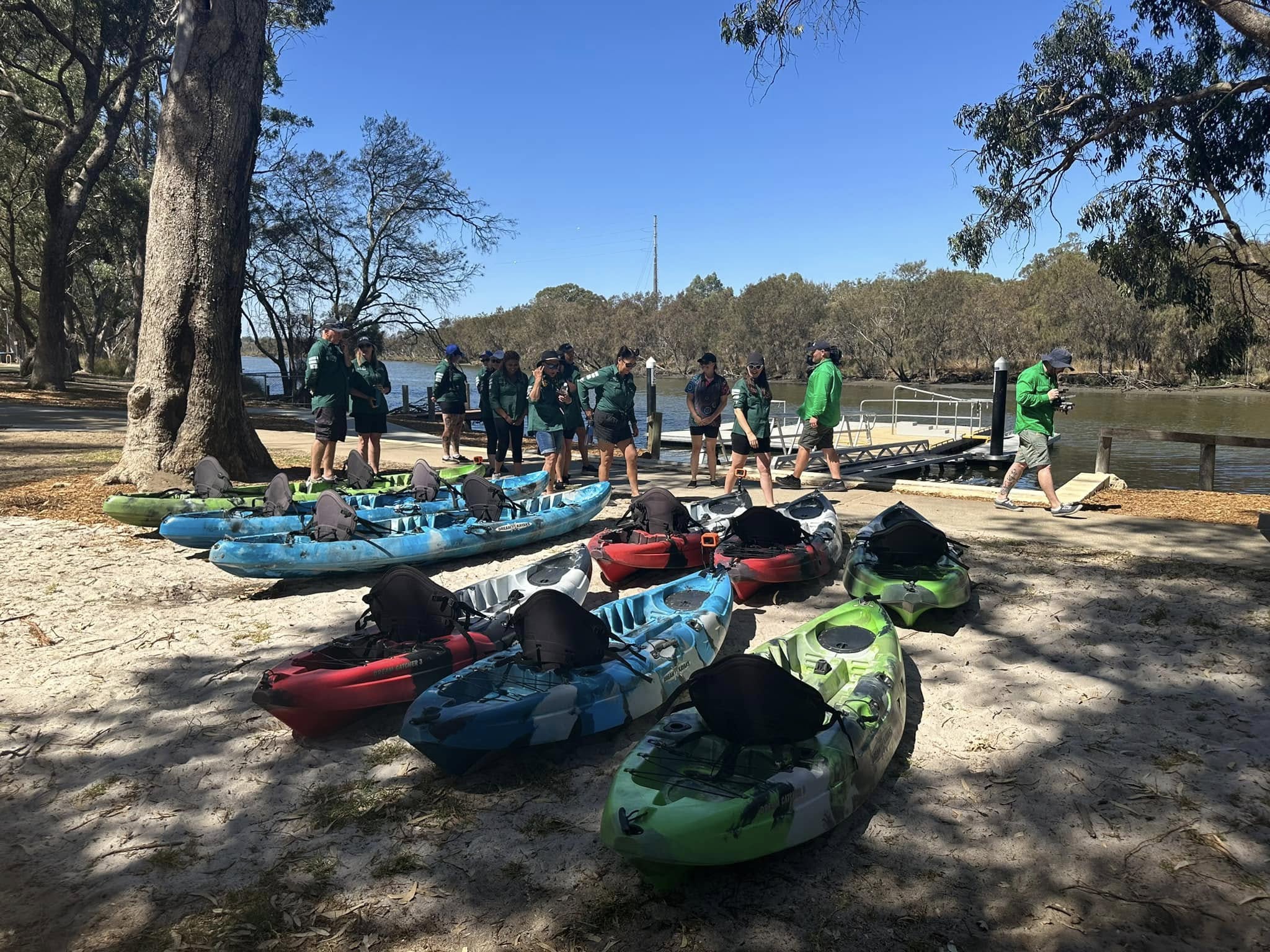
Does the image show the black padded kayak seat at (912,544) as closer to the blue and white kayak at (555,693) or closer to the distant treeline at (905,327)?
the blue and white kayak at (555,693)

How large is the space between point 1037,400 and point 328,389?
308 inches

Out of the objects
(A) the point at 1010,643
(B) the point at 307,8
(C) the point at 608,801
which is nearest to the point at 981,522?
(A) the point at 1010,643

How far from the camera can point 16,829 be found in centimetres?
371

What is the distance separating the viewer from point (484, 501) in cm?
796

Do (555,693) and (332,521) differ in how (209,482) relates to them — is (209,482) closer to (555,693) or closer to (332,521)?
(332,521)

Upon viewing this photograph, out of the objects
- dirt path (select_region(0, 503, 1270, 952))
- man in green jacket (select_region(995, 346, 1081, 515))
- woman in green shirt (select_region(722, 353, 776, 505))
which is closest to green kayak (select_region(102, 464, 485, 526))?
dirt path (select_region(0, 503, 1270, 952))

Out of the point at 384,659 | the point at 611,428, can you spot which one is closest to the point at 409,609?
the point at 384,659

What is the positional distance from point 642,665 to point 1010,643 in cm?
273

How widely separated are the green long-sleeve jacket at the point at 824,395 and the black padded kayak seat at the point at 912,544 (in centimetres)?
344

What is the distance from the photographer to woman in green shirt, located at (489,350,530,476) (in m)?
10.6

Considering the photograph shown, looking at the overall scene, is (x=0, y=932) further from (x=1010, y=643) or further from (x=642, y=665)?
(x=1010, y=643)

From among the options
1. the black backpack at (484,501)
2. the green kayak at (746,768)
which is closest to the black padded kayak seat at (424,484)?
the black backpack at (484,501)

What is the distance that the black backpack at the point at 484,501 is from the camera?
781cm

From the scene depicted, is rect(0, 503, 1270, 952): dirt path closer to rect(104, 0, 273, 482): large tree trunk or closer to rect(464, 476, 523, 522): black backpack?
rect(464, 476, 523, 522): black backpack
